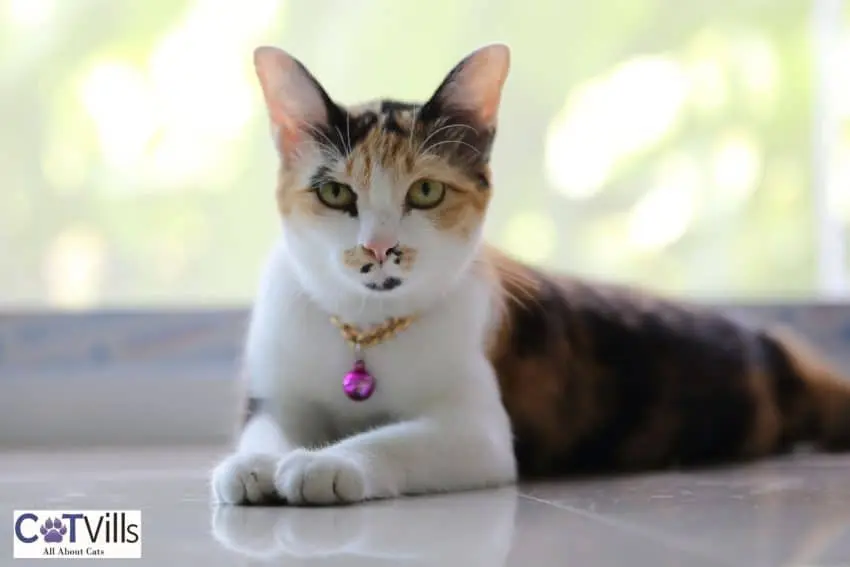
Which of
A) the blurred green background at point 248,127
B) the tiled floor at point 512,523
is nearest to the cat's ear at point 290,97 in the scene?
the tiled floor at point 512,523

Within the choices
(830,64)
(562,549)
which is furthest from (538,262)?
(562,549)

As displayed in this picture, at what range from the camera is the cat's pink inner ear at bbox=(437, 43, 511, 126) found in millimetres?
1271

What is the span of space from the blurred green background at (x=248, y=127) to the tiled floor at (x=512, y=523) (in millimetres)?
693

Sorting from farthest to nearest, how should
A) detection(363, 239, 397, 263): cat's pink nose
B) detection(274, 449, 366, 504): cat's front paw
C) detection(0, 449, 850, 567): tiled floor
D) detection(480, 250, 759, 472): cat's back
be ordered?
1. detection(480, 250, 759, 472): cat's back
2. detection(363, 239, 397, 263): cat's pink nose
3. detection(274, 449, 366, 504): cat's front paw
4. detection(0, 449, 850, 567): tiled floor

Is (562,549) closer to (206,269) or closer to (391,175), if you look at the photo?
(391,175)

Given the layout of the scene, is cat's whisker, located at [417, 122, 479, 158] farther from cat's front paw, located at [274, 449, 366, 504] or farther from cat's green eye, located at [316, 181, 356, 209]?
cat's front paw, located at [274, 449, 366, 504]

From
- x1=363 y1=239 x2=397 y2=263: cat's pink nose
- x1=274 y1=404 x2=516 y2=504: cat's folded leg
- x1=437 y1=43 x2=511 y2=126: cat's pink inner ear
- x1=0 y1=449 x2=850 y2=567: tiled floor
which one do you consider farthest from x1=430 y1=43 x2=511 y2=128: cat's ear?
x1=0 y1=449 x2=850 y2=567: tiled floor

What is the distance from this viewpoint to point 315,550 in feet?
2.72

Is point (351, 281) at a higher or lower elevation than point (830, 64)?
lower

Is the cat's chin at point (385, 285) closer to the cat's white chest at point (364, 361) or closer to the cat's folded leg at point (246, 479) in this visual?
the cat's white chest at point (364, 361)

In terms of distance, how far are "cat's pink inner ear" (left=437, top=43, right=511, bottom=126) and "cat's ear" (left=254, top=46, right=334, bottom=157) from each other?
0.15 m

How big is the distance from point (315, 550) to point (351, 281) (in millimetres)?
434

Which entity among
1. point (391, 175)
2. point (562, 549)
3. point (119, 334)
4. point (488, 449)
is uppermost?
point (119, 334)

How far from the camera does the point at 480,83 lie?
1299 millimetres
